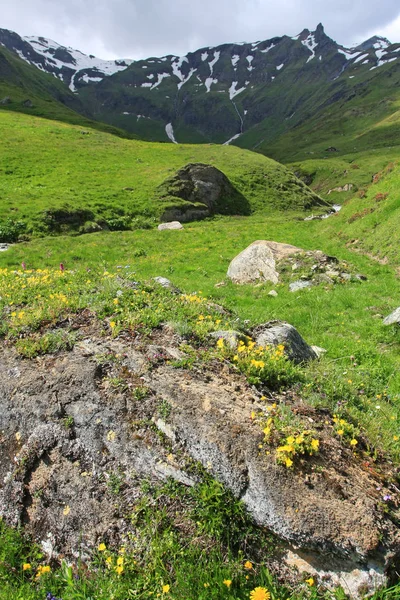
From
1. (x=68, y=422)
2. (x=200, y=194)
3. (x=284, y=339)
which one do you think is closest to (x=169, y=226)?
(x=200, y=194)

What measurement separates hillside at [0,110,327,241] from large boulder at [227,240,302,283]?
21325 millimetres

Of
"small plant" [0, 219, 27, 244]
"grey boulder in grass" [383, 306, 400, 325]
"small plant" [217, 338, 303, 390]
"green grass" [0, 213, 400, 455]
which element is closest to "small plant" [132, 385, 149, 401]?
"small plant" [217, 338, 303, 390]

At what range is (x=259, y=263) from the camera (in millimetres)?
21031

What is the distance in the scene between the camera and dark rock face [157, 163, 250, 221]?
156ft

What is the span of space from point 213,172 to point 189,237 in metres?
23.0

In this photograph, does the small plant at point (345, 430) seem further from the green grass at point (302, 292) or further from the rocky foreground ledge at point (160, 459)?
the green grass at point (302, 292)

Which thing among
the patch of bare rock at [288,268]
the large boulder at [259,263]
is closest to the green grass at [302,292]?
the patch of bare rock at [288,268]

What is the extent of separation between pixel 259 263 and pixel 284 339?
1364cm

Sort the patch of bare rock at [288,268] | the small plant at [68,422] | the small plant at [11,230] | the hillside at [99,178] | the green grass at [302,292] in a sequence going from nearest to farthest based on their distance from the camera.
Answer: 1. the small plant at [68,422]
2. the green grass at [302,292]
3. the patch of bare rock at [288,268]
4. the small plant at [11,230]
5. the hillside at [99,178]

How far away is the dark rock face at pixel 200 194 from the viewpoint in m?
47.7

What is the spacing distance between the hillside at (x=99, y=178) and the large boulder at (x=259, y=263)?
21.3 m

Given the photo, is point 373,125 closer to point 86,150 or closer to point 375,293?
point 86,150

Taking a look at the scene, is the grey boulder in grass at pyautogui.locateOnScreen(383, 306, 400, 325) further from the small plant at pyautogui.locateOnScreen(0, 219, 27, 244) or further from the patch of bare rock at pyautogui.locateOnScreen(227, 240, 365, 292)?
the small plant at pyautogui.locateOnScreen(0, 219, 27, 244)

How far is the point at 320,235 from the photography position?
1330 inches
